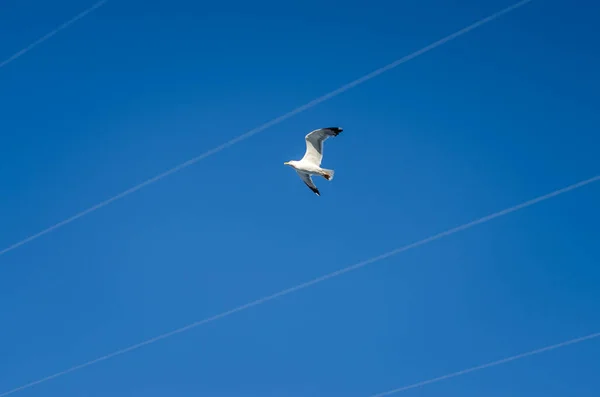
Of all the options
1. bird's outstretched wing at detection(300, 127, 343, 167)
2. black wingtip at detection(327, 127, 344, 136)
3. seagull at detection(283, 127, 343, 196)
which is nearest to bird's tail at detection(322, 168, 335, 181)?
seagull at detection(283, 127, 343, 196)

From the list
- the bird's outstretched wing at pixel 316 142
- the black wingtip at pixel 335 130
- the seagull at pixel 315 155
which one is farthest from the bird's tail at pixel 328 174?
the black wingtip at pixel 335 130

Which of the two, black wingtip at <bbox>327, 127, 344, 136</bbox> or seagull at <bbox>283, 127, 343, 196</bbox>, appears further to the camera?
seagull at <bbox>283, 127, 343, 196</bbox>

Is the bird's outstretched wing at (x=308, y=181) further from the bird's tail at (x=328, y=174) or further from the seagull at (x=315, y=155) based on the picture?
the bird's tail at (x=328, y=174)

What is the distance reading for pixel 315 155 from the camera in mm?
22703

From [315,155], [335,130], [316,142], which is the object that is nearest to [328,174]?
[315,155]

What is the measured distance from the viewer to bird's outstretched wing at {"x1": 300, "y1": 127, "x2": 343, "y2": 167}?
22312 mm

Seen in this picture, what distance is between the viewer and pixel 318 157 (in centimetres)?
2270

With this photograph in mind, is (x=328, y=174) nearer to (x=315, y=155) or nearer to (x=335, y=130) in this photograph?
(x=315, y=155)

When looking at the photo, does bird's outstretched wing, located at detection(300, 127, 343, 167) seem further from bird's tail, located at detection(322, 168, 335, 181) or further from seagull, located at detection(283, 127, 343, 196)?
bird's tail, located at detection(322, 168, 335, 181)

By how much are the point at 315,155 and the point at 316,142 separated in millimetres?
298

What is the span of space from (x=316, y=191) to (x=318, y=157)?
1.24 m

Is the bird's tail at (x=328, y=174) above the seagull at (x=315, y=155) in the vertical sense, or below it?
below

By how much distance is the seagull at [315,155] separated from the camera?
22344 millimetres

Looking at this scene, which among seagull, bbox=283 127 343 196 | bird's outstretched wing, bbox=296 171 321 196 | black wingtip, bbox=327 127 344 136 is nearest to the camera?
black wingtip, bbox=327 127 344 136
